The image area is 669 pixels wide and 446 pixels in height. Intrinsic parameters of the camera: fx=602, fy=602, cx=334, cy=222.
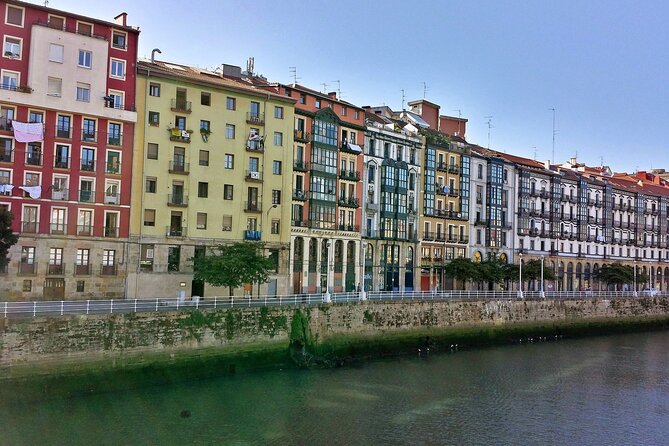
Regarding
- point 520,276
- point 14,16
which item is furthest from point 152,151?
point 520,276

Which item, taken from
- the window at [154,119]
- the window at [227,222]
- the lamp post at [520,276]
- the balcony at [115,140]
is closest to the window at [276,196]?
the window at [227,222]

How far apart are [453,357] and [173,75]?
118 ft

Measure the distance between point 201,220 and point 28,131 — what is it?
639 inches

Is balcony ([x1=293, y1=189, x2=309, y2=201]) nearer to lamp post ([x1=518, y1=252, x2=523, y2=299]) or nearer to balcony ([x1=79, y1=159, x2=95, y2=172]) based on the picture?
balcony ([x1=79, y1=159, x2=95, y2=172])

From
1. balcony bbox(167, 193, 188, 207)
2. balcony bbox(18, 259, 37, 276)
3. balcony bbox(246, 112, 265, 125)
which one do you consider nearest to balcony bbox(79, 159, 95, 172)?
balcony bbox(167, 193, 188, 207)

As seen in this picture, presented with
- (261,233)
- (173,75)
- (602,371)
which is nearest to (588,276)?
(602,371)

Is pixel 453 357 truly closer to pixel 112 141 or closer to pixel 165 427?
pixel 165 427

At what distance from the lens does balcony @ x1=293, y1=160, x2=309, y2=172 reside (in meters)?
64.1

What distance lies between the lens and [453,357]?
54.5 metres

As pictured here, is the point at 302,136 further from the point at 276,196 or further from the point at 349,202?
the point at 349,202

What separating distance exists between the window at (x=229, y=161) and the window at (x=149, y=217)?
844 centimetres

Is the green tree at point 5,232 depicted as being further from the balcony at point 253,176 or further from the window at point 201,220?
the balcony at point 253,176

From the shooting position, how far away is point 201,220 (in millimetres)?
56438

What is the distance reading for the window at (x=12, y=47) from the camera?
4822 centimetres
